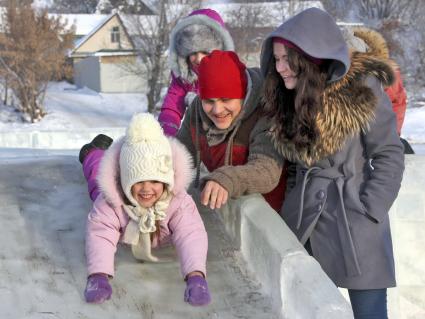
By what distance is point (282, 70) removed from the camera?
7.54ft

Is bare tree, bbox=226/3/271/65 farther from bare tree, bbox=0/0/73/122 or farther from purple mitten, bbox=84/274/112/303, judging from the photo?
purple mitten, bbox=84/274/112/303

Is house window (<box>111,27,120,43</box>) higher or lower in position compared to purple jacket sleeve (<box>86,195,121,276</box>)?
lower

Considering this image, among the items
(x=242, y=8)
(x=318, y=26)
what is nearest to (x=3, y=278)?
(x=318, y=26)

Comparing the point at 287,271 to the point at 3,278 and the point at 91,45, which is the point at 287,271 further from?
the point at 91,45

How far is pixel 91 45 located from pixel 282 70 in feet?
115

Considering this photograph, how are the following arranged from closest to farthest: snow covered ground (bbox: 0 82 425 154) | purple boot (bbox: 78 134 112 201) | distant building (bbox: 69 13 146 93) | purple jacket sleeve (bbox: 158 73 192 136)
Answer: purple boot (bbox: 78 134 112 201) → purple jacket sleeve (bbox: 158 73 192 136) → snow covered ground (bbox: 0 82 425 154) → distant building (bbox: 69 13 146 93)

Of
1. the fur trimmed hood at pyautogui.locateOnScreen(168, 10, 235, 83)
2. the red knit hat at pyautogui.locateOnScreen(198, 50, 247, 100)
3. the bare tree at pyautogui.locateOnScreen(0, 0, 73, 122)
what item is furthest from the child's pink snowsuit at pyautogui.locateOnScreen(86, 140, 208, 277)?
the bare tree at pyautogui.locateOnScreen(0, 0, 73, 122)

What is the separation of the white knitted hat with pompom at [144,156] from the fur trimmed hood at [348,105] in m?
0.54

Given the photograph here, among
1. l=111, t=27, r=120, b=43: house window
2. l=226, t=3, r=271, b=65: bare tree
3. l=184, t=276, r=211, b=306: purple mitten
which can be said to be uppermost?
l=184, t=276, r=211, b=306: purple mitten

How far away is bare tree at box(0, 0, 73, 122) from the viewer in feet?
77.4

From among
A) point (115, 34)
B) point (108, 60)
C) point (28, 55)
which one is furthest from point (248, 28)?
point (115, 34)

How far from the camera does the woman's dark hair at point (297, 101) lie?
7.25 feet

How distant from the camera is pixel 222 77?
2.53 m

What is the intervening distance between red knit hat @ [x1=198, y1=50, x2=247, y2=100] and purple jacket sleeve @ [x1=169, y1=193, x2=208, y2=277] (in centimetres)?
44
